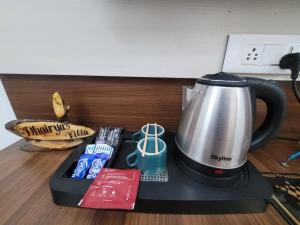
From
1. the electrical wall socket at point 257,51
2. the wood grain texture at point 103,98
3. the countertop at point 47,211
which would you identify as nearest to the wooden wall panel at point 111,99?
the wood grain texture at point 103,98

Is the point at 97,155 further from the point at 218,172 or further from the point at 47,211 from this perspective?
the point at 218,172

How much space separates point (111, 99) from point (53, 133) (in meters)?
0.22

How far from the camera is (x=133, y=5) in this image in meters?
0.43

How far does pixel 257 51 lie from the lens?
45cm

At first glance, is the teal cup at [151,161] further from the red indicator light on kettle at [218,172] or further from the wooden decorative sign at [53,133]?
the wooden decorative sign at [53,133]

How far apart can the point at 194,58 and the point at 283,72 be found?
0.94 feet

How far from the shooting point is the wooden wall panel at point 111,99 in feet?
1.73

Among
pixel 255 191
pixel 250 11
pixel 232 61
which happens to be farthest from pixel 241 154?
pixel 250 11

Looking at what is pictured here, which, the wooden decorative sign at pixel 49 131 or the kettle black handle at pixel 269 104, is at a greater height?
the kettle black handle at pixel 269 104

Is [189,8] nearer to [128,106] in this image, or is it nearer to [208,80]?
[208,80]

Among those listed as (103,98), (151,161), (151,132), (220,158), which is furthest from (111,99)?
(220,158)

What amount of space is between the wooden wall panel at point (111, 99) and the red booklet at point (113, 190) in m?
0.25

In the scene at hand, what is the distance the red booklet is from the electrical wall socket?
0.44 metres

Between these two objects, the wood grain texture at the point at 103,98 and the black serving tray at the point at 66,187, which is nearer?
the black serving tray at the point at 66,187
